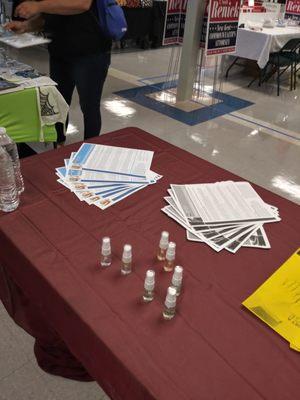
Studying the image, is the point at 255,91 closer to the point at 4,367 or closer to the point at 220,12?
the point at 220,12

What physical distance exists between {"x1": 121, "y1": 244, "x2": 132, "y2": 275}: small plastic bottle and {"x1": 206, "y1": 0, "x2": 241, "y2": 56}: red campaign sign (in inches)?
128

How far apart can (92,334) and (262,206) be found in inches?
24.9

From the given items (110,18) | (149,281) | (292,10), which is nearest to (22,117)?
(110,18)

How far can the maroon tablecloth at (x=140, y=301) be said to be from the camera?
2.06ft

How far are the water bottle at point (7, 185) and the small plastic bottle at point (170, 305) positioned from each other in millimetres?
523

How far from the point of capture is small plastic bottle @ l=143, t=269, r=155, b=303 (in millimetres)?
736

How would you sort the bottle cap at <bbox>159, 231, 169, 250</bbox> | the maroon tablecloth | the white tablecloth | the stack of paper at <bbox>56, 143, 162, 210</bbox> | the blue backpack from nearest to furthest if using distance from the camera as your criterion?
the maroon tablecloth
the bottle cap at <bbox>159, 231, 169, 250</bbox>
the stack of paper at <bbox>56, 143, 162, 210</bbox>
the blue backpack
the white tablecloth

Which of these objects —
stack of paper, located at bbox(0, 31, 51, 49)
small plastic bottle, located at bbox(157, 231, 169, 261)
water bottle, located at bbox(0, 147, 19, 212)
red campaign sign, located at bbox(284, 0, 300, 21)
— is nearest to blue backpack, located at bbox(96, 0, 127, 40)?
stack of paper, located at bbox(0, 31, 51, 49)

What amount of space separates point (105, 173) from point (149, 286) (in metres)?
0.51

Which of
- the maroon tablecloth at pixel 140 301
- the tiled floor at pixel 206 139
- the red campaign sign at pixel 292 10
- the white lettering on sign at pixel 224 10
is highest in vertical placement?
the red campaign sign at pixel 292 10

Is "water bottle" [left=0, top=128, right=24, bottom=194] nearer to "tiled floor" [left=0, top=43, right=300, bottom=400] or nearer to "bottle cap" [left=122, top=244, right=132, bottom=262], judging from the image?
"bottle cap" [left=122, top=244, right=132, bottom=262]

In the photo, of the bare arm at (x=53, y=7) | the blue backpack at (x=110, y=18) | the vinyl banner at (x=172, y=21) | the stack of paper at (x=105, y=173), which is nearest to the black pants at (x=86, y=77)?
the blue backpack at (x=110, y=18)

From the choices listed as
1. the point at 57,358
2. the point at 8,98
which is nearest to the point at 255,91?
the point at 8,98

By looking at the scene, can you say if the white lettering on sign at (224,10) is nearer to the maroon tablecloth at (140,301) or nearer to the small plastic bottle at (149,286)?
the maroon tablecloth at (140,301)
